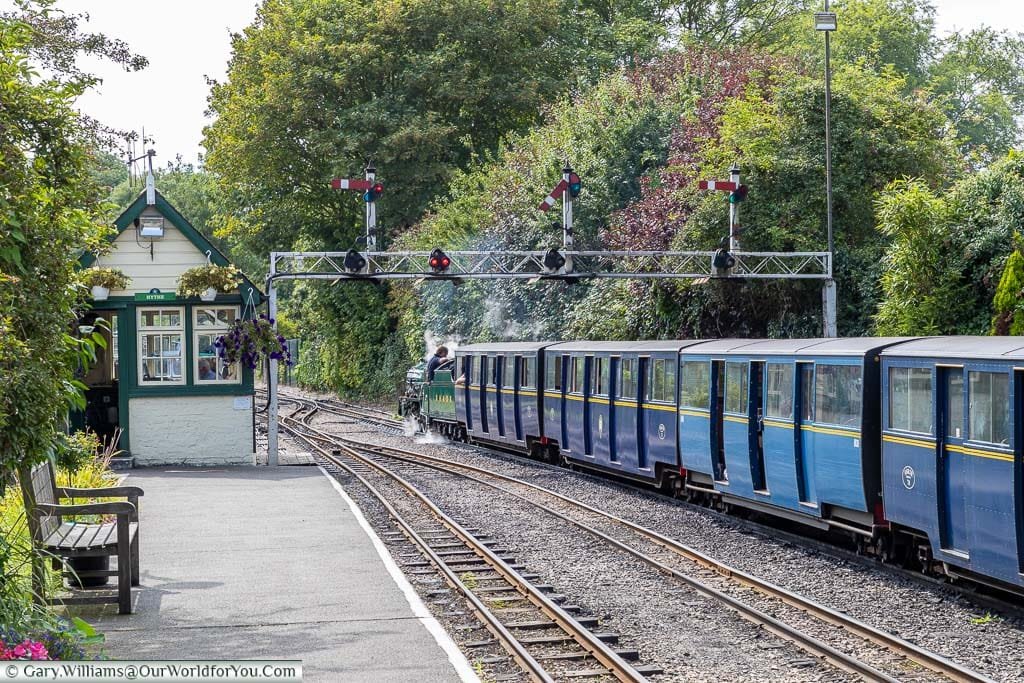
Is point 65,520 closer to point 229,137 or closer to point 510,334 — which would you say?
point 510,334

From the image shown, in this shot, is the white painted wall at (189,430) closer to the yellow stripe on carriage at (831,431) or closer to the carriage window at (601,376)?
the carriage window at (601,376)

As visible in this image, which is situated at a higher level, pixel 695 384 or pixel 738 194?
pixel 738 194

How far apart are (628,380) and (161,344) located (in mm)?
8778

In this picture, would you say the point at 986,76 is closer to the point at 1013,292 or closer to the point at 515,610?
the point at 1013,292

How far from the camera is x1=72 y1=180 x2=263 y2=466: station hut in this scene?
22953mm

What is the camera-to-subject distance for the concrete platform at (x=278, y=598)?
8.78 metres

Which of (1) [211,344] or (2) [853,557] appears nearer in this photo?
(2) [853,557]

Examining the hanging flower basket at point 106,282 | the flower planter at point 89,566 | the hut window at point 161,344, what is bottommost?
the flower planter at point 89,566

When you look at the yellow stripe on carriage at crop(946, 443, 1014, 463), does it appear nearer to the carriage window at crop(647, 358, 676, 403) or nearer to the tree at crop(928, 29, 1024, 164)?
the carriage window at crop(647, 358, 676, 403)

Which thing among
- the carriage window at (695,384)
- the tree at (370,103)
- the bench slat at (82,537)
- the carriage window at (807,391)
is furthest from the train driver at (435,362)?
the bench slat at (82,537)

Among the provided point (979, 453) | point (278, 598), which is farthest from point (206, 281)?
point (979, 453)

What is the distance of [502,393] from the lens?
87.4 feet

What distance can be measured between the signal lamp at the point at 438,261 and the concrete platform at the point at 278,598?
8283 mm

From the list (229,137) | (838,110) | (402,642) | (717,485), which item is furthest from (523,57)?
(402,642)
